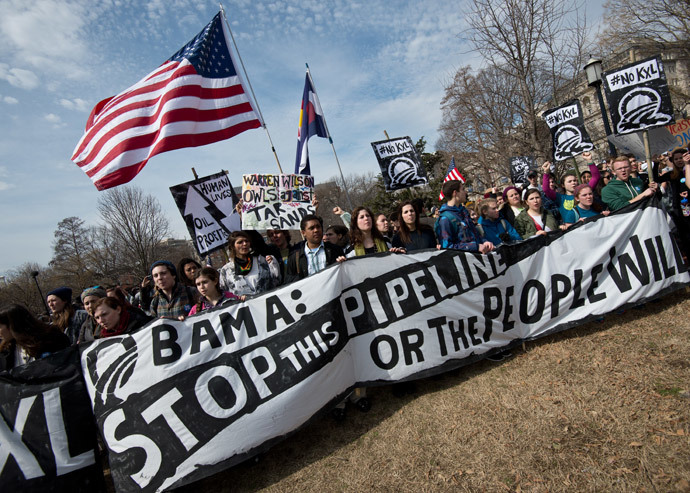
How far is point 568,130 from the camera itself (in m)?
6.87

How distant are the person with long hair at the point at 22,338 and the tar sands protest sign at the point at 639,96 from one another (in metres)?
7.74

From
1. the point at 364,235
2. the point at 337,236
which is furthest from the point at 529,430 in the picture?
the point at 337,236

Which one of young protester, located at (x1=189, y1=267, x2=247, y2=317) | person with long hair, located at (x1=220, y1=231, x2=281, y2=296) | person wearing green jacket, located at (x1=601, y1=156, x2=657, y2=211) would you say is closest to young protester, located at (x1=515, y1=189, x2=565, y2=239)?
person wearing green jacket, located at (x1=601, y1=156, x2=657, y2=211)

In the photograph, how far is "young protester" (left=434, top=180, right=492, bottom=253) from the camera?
420 cm

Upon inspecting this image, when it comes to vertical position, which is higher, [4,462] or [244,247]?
[244,247]

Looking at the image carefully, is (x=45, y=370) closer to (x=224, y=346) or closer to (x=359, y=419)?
(x=224, y=346)

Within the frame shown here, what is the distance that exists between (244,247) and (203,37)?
406cm

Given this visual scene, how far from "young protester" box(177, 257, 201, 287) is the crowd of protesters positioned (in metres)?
0.02

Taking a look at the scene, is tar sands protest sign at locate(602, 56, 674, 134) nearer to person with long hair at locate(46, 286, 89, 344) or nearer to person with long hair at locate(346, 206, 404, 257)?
person with long hair at locate(346, 206, 404, 257)

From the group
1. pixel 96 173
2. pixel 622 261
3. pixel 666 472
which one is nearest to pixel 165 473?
pixel 666 472

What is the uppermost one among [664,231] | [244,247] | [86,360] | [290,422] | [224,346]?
[244,247]

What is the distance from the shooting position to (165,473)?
2.82 m

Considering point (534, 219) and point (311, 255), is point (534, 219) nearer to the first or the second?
point (534, 219)

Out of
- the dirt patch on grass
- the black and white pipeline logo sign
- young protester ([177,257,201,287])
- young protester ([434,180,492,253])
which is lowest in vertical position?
the dirt patch on grass
